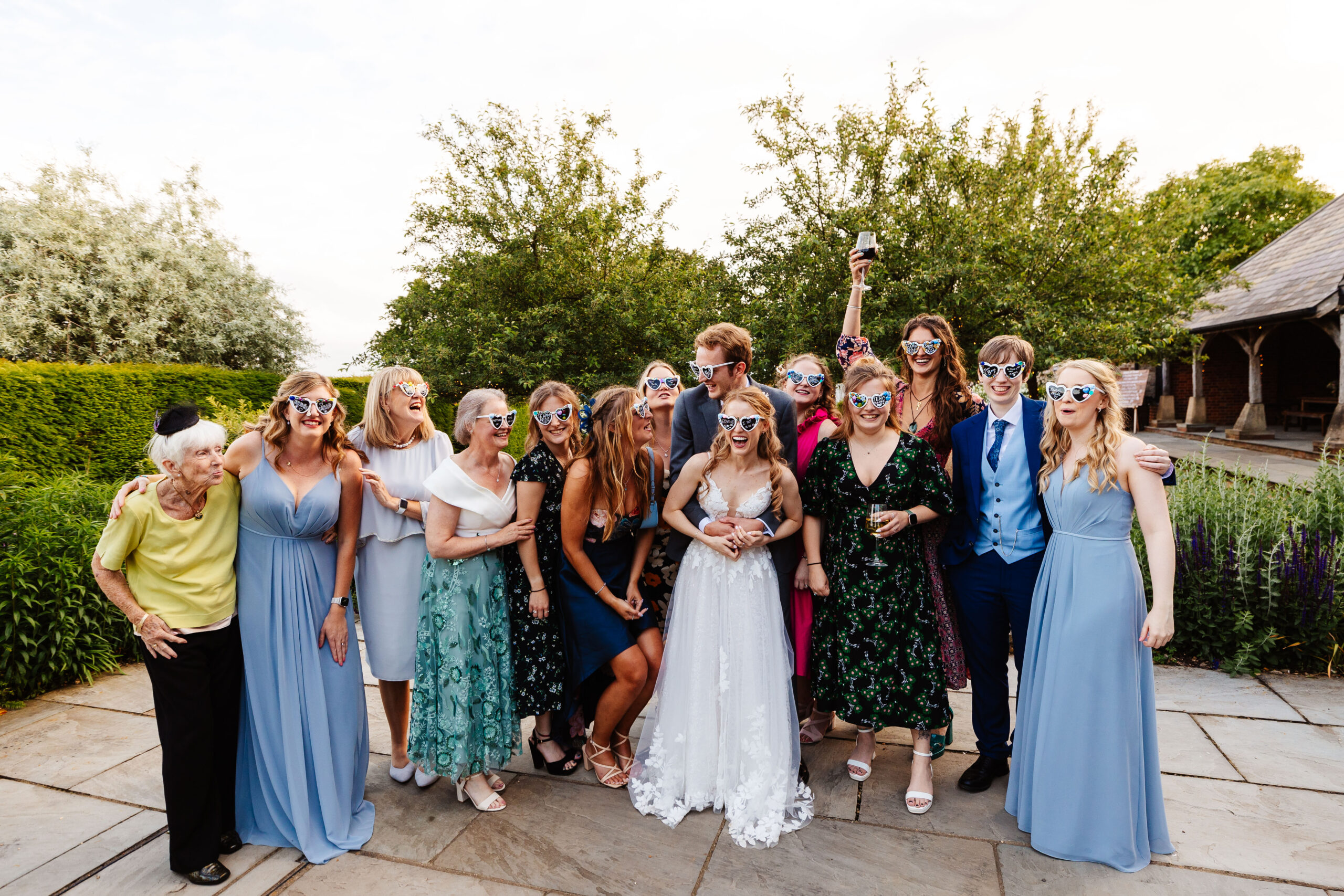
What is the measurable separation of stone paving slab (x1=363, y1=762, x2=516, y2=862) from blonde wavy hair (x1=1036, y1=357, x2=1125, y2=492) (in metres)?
2.93

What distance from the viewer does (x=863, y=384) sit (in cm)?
320

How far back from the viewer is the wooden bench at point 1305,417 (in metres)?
17.3

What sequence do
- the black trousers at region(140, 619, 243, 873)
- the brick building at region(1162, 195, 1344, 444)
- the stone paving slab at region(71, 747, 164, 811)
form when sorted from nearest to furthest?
the black trousers at region(140, 619, 243, 873) < the stone paving slab at region(71, 747, 164, 811) < the brick building at region(1162, 195, 1344, 444)

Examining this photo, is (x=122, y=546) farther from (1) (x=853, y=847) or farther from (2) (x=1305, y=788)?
(2) (x=1305, y=788)

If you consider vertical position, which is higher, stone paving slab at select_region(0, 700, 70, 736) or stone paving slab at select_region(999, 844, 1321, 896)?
stone paving slab at select_region(0, 700, 70, 736)

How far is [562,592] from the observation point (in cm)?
335

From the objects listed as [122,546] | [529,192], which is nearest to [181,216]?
[529,192]

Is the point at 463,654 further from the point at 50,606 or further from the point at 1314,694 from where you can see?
the point at 1314,694

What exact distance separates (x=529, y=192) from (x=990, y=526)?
11.7 m

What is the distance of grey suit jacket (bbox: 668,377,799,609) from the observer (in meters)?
3.43

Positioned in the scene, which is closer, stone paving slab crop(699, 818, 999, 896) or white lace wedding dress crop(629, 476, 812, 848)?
stone paving slab crop(699, 818, 999, 896)

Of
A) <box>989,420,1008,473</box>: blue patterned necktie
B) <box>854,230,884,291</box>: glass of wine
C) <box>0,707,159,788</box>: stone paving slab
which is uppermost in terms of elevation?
<box>854,230,884,291</box>: glass of wine

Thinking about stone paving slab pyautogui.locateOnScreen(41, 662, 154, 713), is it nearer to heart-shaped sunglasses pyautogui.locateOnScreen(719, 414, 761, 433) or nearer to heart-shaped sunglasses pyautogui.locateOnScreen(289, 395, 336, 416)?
heart-shaped sunglasses pyautogui.locateOnScreen(289, 395, 336, 416)

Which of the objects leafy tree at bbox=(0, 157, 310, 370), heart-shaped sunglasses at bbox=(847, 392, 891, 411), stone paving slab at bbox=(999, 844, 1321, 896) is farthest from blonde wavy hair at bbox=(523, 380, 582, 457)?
leafy tree at bbox=(0, 157, 310, 370)
